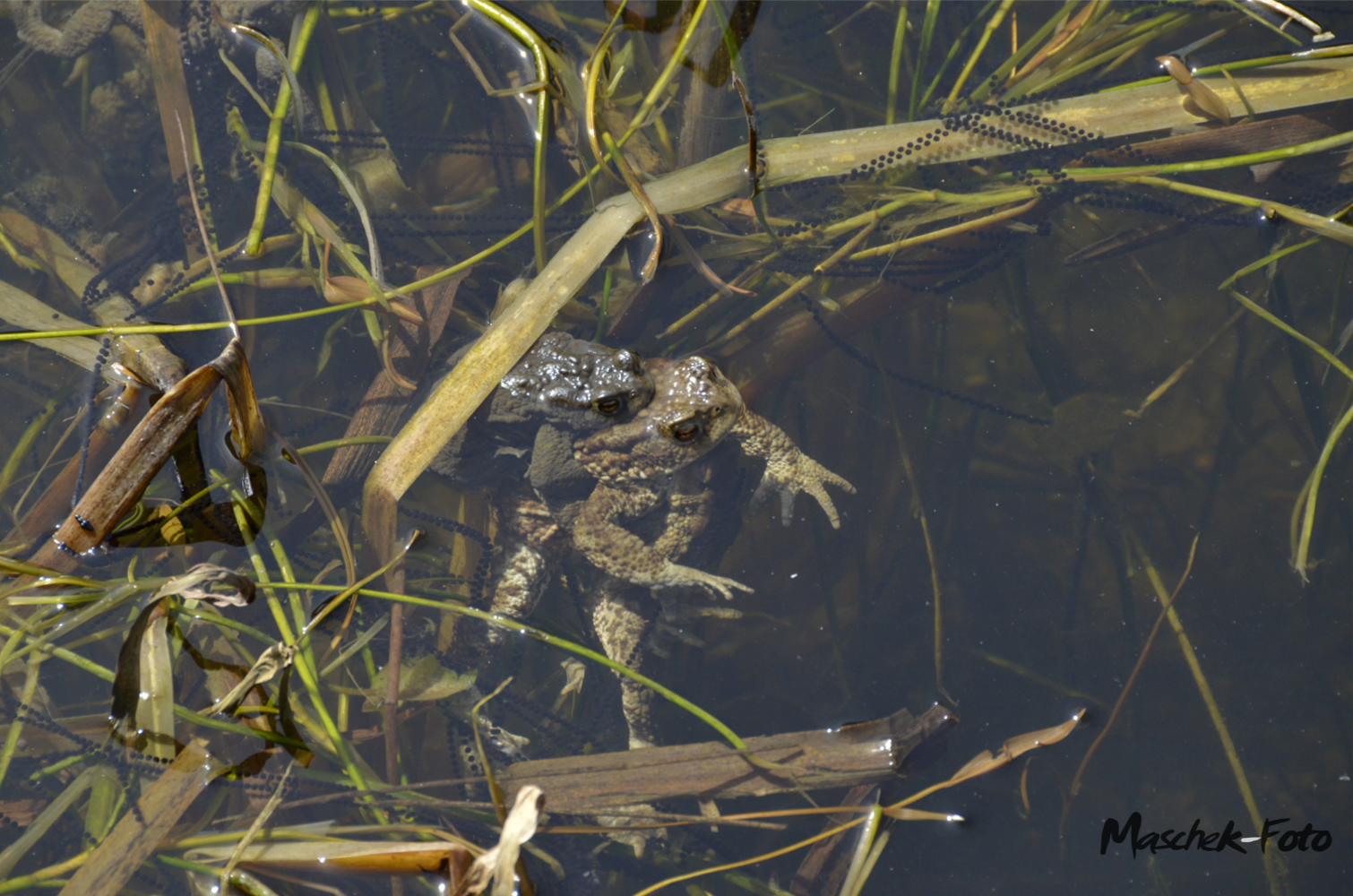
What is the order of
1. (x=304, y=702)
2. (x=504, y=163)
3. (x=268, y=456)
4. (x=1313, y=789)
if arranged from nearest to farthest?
(x=304, y=702)
(x=268, y=456)
(x=1313, y=789)
(x=504, y=163)

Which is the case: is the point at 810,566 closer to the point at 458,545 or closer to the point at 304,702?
the point at 458,545

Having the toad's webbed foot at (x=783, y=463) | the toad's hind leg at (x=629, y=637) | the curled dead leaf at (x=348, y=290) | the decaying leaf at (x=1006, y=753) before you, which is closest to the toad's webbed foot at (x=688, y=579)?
the toad's hind leg at (x=629, y=637)

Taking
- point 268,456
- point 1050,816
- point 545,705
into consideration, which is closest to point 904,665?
point 1050,816

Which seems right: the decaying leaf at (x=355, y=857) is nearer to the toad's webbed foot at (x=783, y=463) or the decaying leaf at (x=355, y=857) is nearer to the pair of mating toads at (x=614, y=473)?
the pair of mating toads at (x=614, y=473)

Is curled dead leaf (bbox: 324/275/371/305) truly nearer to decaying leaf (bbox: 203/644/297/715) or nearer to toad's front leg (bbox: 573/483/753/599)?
toad's front leg (bbox: 573/483/753/599)

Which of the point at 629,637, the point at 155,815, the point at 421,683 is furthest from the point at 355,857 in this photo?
the point at 629,637

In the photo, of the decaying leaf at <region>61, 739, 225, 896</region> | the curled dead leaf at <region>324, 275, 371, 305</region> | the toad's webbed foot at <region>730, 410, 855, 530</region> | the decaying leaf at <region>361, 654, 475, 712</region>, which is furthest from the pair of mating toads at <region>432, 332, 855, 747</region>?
the decaying leaf at <region>61, 739, 225, 896</region>
